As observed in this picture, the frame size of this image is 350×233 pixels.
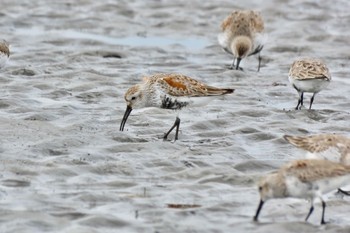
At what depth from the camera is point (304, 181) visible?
31.8 feet

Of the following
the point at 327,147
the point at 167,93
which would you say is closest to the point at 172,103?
the point at 167,93

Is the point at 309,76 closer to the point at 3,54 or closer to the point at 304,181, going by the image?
the point at 3,54

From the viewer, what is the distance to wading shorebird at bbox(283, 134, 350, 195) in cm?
1077

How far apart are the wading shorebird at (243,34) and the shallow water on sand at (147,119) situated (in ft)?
1.25

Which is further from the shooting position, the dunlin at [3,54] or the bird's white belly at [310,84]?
the dunlin at [3,54]

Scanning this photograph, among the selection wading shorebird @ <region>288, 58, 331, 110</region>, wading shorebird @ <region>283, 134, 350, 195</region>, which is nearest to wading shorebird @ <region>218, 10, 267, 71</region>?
wading shorebird @ <region>288, 58, 331, 110</region>

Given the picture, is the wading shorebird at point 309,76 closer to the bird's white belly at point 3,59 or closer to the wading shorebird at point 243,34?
the wading shorebird at point 243,34

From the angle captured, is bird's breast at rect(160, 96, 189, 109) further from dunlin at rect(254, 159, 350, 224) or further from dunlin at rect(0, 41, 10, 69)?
dunlin at rect(254, 159, 350, 224)

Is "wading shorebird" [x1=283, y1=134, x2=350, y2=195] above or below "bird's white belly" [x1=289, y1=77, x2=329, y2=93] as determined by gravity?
above

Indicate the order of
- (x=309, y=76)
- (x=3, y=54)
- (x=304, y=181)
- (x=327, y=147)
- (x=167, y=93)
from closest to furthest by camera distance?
(x=304, y=181), (x=327, y=147), (x=167, y=93), (x=309, y=76), (x=3, y=54)

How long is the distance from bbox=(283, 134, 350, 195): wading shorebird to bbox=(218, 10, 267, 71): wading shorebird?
8.27 metres

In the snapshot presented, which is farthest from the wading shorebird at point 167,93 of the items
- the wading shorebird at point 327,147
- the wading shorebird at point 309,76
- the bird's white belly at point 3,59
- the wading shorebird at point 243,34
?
→ the wading shorebird at point 243,34

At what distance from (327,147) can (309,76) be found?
442 centimetres

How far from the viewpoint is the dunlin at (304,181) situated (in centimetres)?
966
